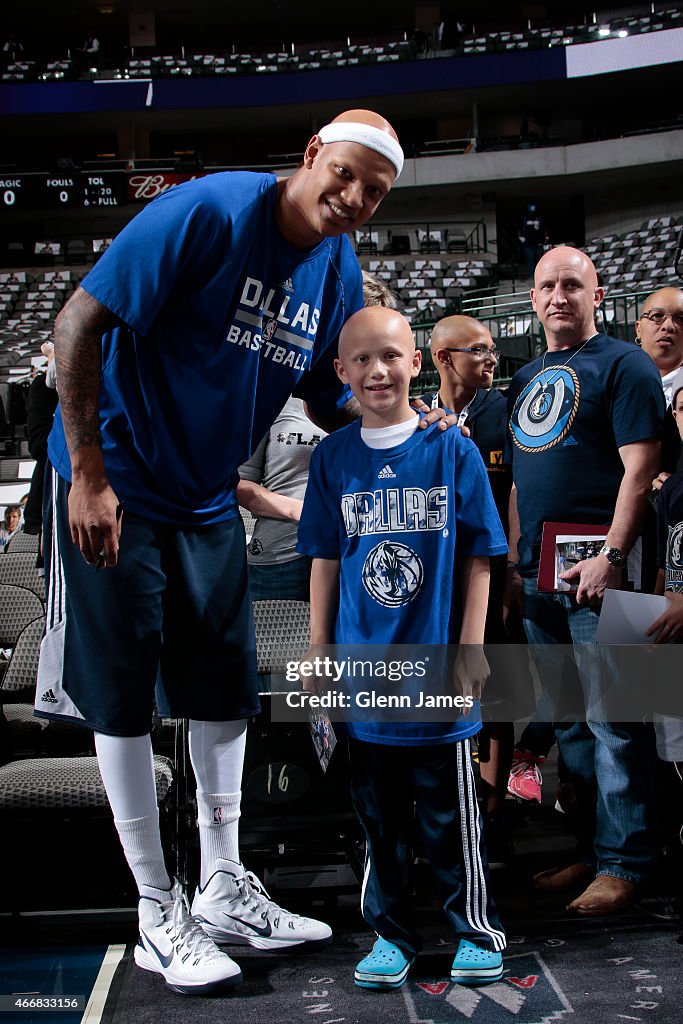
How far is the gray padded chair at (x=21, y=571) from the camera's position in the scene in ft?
12.4

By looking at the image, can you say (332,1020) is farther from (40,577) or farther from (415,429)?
(40,577)

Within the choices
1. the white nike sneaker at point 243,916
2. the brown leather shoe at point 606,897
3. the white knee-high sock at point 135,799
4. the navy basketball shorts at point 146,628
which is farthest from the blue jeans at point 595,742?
the white knee-high sock at point 135,799

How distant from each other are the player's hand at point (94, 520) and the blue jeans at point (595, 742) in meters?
1.21

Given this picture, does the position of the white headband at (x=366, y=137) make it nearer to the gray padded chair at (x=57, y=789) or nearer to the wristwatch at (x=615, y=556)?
the wristwatch at (x=615, y=556)

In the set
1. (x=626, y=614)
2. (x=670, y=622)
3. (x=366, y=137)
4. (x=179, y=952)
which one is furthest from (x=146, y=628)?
(x=670, y=622)

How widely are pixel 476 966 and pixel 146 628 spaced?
934 millimetres

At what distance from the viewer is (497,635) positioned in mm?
2807

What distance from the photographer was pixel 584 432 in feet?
7.84

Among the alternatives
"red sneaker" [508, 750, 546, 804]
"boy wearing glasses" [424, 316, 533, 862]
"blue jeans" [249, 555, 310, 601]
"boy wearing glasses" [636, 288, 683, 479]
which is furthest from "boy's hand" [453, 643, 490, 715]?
"boy wearing glasses" [636, 288, 683, 479]

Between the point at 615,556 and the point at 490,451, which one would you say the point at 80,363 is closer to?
the point at 615,556

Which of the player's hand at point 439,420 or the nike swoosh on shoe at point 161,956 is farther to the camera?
the player's hand at point 439,420

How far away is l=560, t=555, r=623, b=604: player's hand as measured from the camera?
89.0 inches

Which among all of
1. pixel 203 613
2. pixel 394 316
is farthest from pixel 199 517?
pixel 394 316

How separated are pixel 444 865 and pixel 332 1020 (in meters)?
0.37
